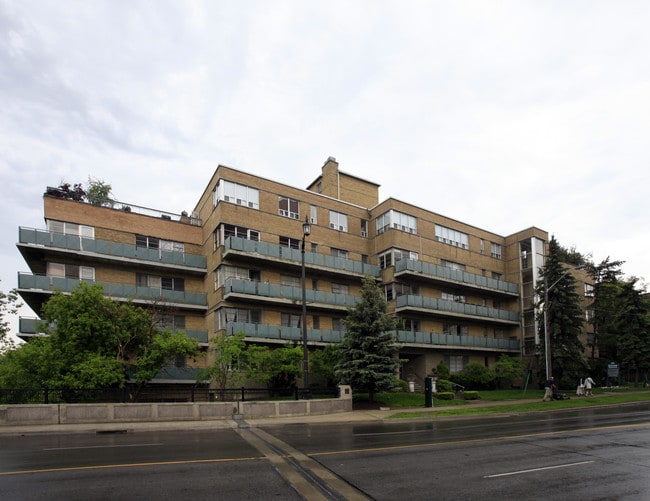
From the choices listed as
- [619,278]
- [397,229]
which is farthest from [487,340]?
[619,278]

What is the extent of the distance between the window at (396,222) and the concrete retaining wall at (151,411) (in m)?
19.1

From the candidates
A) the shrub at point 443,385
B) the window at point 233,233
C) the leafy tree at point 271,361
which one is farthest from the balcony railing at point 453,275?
the leafy tree at point 271,361

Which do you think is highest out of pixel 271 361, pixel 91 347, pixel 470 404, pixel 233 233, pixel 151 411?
pixel 233 233

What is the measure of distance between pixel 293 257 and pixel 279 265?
1.18 metres

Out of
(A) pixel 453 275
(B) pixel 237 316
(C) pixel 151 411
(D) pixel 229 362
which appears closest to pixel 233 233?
(B) pixel 237 316

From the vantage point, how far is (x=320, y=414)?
76.2 feet

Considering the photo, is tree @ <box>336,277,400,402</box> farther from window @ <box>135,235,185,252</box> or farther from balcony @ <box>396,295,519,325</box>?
window @ <box>135,235,185,252</box>

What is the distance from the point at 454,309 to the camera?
4122cm

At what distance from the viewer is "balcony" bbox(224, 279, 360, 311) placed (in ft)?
101

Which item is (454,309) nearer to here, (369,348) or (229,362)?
(369,348)

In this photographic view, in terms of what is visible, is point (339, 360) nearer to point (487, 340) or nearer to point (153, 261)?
point (153, 261)

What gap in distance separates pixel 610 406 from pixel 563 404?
331 centimetres

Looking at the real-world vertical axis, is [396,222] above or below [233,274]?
above

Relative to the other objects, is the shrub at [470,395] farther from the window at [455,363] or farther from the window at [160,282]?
the window at [160,282]
